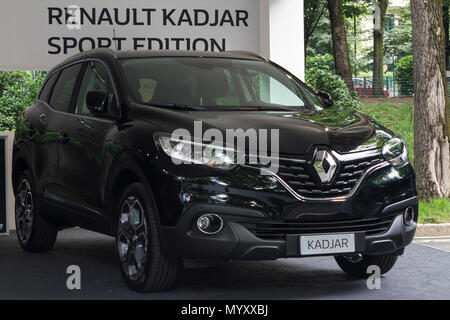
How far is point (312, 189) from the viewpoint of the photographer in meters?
6.57

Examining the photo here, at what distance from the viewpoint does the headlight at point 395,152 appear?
7.01 metres

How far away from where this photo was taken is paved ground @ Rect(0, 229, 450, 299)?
282 inches

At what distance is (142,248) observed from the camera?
6949mm

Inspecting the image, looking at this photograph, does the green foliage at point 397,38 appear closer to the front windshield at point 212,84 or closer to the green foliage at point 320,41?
the green foliage at point 320,41

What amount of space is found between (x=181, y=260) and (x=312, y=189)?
1075 mm

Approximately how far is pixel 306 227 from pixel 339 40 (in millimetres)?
22148

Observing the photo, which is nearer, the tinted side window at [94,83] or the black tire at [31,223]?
the tinted side window at [94,83]

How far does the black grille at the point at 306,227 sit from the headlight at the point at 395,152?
471 millimetres

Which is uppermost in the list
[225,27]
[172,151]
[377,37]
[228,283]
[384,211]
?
[377,37]

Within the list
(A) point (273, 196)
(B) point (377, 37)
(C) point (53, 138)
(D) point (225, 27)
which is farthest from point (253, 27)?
(B) point (377, 37)

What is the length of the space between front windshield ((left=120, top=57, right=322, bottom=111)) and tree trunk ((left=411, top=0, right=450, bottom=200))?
15.7 ft

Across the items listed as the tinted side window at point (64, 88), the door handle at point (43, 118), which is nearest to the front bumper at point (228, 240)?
the tinted side window at point (64, 88)
